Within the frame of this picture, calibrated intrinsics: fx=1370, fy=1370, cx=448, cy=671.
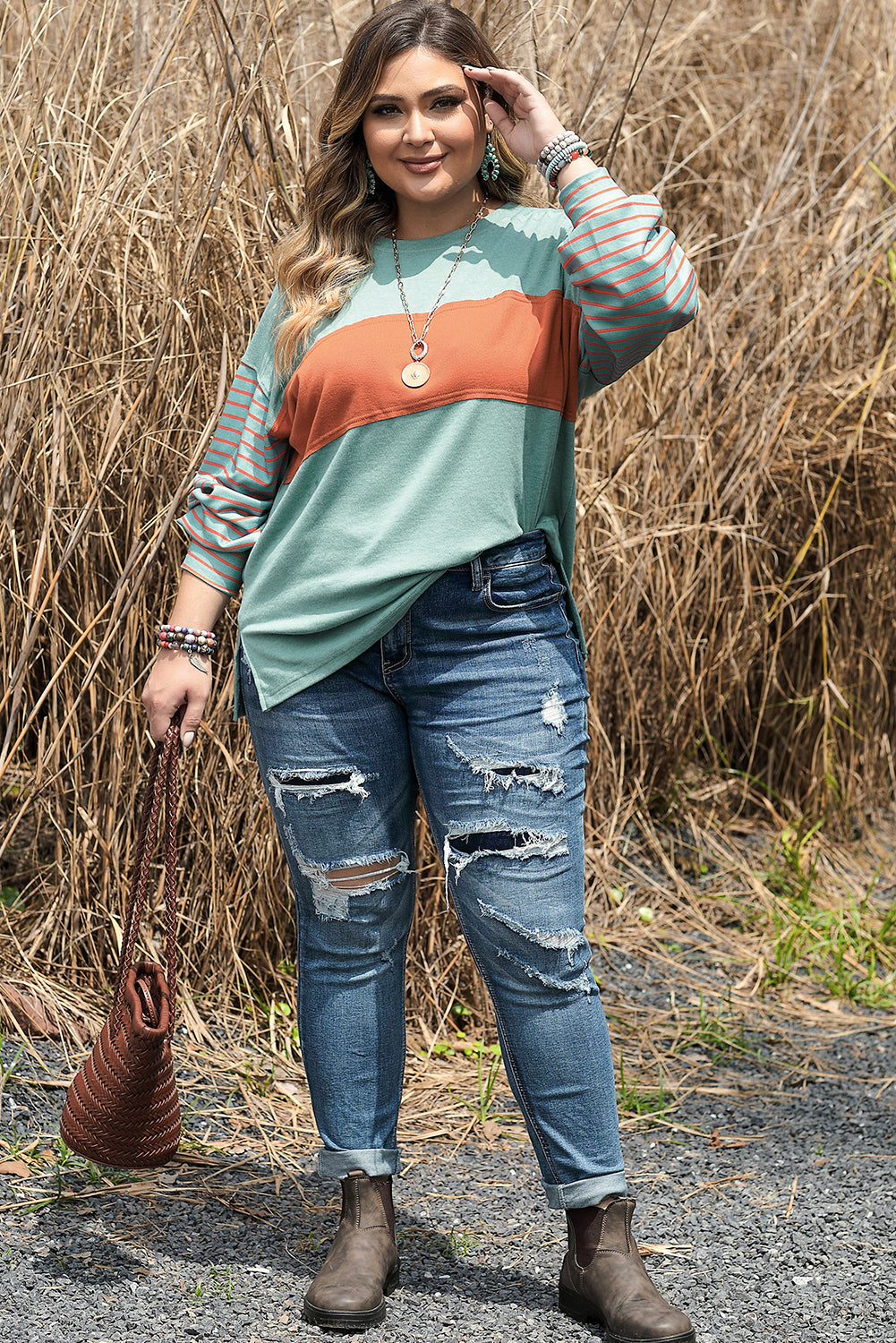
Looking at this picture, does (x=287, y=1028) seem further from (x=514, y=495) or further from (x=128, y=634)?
(x=514, y=495)

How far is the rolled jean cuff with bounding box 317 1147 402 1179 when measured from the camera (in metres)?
2.16

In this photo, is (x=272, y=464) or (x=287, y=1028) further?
(x=287, y=1028)

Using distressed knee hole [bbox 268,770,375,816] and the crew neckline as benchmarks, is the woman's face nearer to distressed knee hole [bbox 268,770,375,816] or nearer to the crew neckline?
the crew neckline

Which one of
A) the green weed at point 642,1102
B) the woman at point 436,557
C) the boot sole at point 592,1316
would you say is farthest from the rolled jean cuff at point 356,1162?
the green weed at point 642,1102

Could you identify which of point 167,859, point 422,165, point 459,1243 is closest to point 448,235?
point 422,165

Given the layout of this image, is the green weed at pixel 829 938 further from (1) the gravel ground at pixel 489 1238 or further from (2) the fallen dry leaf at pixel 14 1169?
(2) the fallen dry leaf at pixel 14 1169

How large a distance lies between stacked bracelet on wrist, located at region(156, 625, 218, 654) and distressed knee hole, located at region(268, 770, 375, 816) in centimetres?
23

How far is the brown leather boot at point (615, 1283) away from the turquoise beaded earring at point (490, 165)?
61.3 inches

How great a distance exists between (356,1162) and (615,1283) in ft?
1.42

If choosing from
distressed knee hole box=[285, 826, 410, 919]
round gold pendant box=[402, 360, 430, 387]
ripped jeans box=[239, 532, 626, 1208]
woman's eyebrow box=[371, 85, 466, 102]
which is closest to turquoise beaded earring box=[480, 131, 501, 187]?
woman's eyebrow box=[371, 85, 466, 102]

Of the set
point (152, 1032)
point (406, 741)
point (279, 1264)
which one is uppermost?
point (406, 741)

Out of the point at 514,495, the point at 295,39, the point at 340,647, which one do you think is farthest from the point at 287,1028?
the point at 295,39

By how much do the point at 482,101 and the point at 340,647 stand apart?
0.83 m

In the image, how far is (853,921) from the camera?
3697 millimetres
